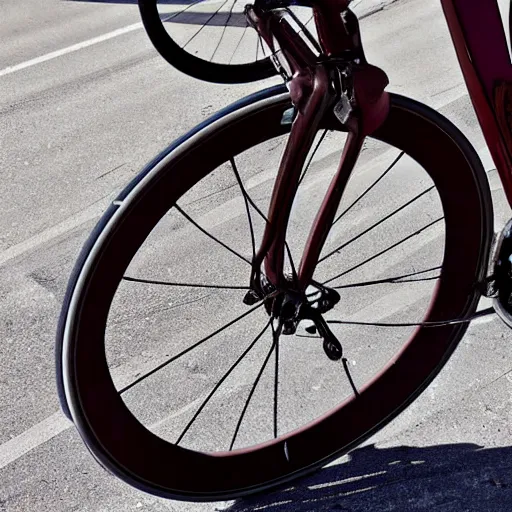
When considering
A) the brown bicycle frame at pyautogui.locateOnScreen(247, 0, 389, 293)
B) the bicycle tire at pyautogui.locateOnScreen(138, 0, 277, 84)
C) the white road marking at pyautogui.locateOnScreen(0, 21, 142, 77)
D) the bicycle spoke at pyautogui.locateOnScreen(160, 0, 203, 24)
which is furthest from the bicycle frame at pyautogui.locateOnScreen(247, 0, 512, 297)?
the white road marking at pyautogui.locateOnScreen(0, 21, 142, 77)

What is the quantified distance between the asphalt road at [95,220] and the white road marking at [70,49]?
1 centimetres

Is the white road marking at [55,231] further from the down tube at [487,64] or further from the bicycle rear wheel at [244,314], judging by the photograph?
the down tube at [487,64]

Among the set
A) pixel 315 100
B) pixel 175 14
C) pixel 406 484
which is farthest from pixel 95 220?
pixel 315 100

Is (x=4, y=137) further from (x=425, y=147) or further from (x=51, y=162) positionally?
(x=425, y=147)

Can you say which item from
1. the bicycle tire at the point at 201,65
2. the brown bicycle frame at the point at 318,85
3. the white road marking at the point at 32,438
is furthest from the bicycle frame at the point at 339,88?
the white road marking at the point at 32,438

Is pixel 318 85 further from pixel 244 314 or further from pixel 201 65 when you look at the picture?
pixel 244 314

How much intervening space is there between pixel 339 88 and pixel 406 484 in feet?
3.70

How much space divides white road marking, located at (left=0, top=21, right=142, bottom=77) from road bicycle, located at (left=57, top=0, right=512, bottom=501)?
2.29 meters

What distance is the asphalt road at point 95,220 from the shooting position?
242cm

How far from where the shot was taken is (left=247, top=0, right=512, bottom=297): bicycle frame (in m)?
1.78

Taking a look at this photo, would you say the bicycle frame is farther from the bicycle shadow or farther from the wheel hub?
the bicycle shadow

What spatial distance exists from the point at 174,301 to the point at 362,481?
104cm

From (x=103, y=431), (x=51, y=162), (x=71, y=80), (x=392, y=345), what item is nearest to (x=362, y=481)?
(x=392, y=345)

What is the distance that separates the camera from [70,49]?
5496mm
